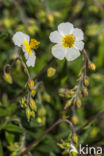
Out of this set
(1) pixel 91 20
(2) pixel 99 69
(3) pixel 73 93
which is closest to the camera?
(3) pixel 73 93

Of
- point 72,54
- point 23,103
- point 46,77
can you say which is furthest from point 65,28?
point 46,77

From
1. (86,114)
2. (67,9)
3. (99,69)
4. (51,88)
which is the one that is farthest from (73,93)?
(67,9)

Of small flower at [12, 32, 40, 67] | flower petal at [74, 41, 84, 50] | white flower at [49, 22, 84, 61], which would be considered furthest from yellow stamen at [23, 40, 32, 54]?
flower petal at [74, 41, 84, 50]

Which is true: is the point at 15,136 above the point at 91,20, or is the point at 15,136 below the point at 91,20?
below

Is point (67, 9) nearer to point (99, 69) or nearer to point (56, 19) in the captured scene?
point (56, 19)

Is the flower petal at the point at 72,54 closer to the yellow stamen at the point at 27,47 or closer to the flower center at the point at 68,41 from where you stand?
the flower center at the point at 68,41

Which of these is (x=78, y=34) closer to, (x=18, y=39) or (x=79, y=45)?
(x=79, y=45)

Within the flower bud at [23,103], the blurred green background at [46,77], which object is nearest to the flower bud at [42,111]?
the blurred green background at [46,77]
